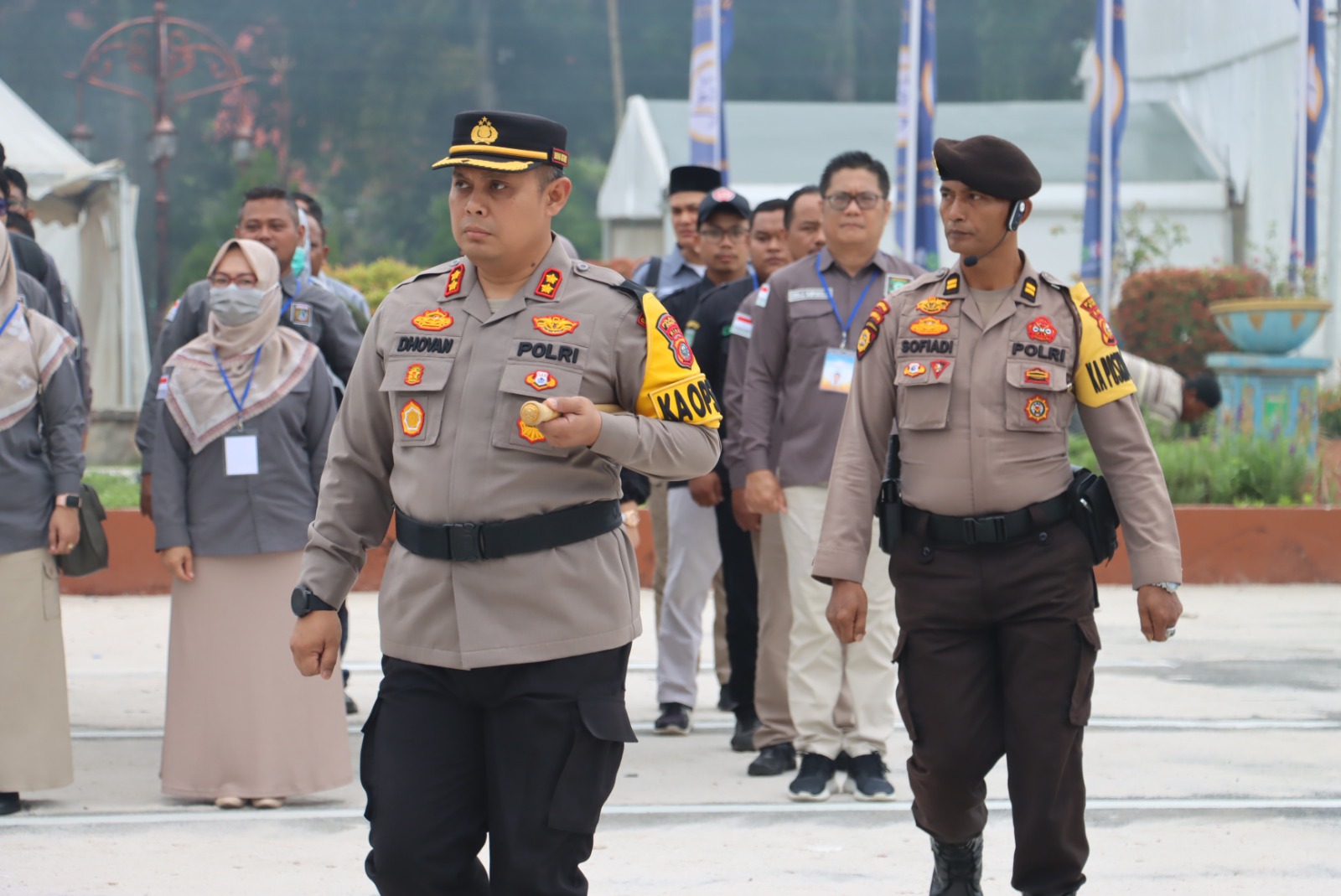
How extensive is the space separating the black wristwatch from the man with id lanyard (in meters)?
2.78

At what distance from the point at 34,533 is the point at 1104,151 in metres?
15.1

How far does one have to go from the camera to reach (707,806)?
20.4 feet

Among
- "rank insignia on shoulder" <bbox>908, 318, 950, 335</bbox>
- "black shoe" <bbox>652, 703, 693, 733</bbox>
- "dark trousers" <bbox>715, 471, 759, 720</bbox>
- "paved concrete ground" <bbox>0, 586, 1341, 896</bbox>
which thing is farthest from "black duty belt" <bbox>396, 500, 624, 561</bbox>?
"black shoe" <bbox>652, 703, 693, 733</bbox>

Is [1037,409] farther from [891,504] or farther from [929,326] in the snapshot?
[891,504]

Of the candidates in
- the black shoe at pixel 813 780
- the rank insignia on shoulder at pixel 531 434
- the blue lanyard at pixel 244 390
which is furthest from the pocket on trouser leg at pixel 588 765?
the blue lanyard at pixel 244 390

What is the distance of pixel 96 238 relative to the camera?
18.9m

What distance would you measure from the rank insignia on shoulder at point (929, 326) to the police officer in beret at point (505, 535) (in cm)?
93

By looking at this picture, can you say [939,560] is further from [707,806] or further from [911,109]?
[911,109]

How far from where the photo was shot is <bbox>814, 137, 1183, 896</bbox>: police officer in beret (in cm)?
435

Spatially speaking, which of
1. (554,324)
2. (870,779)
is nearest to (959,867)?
(870,779)

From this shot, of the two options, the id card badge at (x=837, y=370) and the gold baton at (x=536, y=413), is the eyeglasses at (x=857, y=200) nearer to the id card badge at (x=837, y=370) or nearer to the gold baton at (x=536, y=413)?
the id card badge at (x=837, y=370)

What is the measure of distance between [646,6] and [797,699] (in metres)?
57.6

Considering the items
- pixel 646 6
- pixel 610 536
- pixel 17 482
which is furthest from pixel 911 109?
pixel 646 6

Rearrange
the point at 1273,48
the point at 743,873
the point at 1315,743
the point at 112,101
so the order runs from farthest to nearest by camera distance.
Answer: the point at 112,101, the point at 1273,48, the point at 1315,743, the point at 743,873
